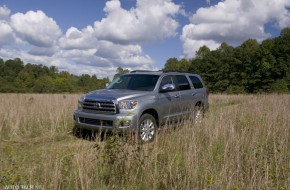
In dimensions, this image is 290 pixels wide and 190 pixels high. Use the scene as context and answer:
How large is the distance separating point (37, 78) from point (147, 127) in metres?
98.8

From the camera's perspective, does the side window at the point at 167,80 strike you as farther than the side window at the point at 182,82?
No

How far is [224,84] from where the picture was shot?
69.0 metres

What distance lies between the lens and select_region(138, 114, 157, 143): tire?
774 centimetres

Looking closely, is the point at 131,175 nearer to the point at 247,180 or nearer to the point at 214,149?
the point at 247,180

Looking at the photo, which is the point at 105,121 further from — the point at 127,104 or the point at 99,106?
the point at 127,104

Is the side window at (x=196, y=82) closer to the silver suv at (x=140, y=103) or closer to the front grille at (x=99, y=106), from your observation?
the silver suv at (x=140, y=103)

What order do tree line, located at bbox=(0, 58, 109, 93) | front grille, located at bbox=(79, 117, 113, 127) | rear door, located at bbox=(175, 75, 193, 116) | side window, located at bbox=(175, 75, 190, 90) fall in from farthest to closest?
tree line, located at bbox=(0, 58, 109, 93) < side window, located at bbox=(175, 75, 190, 90) < rear door, located at bbox=(175, 75, 193, 116) < front grille, located at bbox=(79, 117, 113, 127)

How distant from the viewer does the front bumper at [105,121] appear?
7.41m

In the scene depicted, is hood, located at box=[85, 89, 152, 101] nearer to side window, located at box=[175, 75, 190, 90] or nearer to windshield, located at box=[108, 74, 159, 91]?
windshield, located at box=[108, 74, 159, 91]

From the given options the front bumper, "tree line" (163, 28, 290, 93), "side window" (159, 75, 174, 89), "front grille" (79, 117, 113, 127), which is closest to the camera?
the front bumper

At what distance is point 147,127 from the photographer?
26.0 ft

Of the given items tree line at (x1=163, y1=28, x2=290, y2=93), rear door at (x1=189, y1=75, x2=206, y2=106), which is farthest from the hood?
tree line at (x1=163, y1=28, x2=290, y2=93)

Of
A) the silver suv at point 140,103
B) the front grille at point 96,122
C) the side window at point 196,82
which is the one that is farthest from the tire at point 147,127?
the side window at point 196,82

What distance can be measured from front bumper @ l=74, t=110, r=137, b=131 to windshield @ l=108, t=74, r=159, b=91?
1.42m
